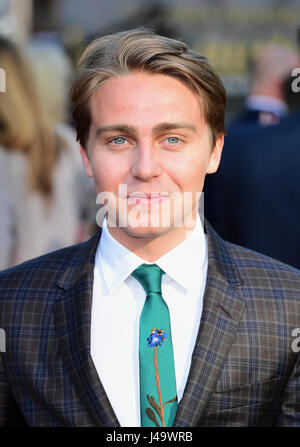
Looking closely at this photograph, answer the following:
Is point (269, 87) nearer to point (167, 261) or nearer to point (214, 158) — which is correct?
point (214, 158)

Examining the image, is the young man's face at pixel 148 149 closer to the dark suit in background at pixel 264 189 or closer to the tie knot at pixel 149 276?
the tie knot at pixel 149 276

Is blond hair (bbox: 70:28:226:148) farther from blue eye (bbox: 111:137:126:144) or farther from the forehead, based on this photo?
blue eye (bbox: 111:137:126:144)

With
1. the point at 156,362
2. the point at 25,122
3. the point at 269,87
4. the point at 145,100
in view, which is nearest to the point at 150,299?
the point at 156,362

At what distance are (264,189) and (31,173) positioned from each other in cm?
131

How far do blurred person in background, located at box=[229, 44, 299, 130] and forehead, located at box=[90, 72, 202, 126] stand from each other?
3.31 m

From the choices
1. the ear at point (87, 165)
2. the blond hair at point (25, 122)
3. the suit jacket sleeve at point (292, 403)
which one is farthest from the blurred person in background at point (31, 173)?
the suit jacket sleeve at point (292, 403)

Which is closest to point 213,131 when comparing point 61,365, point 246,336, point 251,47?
point 246,336

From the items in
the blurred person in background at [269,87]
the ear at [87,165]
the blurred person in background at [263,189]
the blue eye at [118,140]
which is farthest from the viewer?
the blurred person in background at [269,87]

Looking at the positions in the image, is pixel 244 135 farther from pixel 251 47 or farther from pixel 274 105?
pixel 251 47

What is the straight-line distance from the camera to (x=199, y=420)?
2.19 metres

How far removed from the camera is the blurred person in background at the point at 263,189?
410cm

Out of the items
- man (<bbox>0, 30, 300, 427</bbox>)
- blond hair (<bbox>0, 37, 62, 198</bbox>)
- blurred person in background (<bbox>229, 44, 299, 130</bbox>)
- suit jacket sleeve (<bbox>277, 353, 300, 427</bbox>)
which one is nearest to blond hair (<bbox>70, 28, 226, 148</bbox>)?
man (<bbox>0, 30, 300, 427</bbox>)

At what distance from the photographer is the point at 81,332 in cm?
228

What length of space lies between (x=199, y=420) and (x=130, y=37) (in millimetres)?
1195
